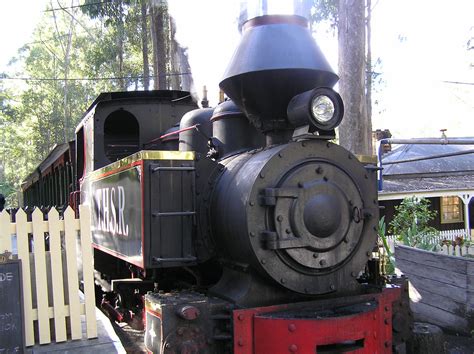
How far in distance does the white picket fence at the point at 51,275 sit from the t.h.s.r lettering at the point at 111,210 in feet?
0.82

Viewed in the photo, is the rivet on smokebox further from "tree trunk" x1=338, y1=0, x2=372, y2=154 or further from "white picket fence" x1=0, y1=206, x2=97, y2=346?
"tree trunk" x1=338, y1=0, x2=372, y2=154

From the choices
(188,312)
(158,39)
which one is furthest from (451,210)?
(188,312)

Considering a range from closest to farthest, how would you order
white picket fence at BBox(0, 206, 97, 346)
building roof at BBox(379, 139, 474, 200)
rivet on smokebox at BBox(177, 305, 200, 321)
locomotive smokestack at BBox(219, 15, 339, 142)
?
rivet on smokebox at BBox(177, 305, 200, 321), locomotive smokestack at BBox(219, 15, 339, 142), white picket fence at BBox(0, 206, 97, 346), building roof at BBox(379, 139, 474, 200)

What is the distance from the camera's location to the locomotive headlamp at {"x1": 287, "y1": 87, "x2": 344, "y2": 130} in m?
3.11

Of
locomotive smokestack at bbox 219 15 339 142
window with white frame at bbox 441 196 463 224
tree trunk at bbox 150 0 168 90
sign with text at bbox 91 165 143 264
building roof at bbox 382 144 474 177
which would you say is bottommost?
window with white frame at bbox 441 196 463 224

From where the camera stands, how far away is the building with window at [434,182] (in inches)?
563

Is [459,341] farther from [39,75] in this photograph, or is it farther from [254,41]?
[39,75]

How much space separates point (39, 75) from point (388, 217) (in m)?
31.5

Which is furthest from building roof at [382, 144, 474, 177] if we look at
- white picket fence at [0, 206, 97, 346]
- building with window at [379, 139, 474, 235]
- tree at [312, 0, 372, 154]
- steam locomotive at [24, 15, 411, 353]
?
white picket fence at [0, 206, 97, 346]

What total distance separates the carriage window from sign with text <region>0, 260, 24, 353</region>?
2.71 m

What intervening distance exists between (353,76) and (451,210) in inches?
458

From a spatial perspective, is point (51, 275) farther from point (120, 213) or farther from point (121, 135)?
point (121, 135)

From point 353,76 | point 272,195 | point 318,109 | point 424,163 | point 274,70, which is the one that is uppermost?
point 353,76

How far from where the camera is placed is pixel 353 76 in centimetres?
750
